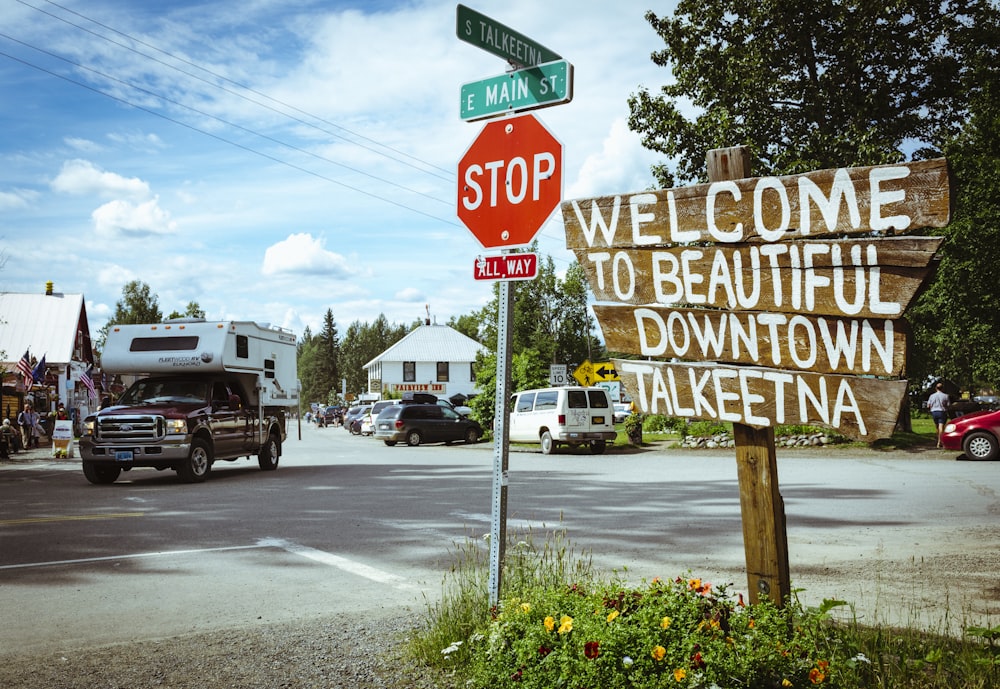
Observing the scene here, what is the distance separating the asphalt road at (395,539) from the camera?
668 centimetres

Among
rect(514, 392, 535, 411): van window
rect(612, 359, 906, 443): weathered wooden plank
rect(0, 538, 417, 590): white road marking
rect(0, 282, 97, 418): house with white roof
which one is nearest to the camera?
rect(612, 359, 906, 443): weathered wooden plank

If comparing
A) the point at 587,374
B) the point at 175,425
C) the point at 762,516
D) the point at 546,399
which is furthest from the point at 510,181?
the point at 587,374

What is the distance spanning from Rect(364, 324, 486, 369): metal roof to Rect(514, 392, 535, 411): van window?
61.9 metres

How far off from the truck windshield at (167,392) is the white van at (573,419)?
11953mm

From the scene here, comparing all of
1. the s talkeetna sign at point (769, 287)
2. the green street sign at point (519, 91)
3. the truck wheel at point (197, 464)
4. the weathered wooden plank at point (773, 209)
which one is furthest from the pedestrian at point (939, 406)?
the green street sign at point (519, 91)

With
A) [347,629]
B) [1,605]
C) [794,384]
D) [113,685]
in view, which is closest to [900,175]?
[794,384]

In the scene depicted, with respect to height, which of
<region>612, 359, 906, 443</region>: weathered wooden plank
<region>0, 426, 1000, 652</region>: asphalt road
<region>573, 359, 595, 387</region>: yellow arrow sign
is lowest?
<region>0, 426, 1000, 652</region>: asphalt road

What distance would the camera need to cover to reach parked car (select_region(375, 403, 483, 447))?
121 feet

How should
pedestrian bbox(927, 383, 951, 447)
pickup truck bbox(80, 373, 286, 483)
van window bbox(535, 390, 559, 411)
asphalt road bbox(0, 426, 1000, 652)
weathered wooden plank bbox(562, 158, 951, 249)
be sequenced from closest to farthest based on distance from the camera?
weathered wooden plank bbox(562, 158, 951, 249), asphalt road bbox(0, 426, 1000, 652), pickup truck bbox(80, 373, 286, 483), pedestrian bbox(927, 383, 951, 447), van window bbox(535, 390, 559, 411)

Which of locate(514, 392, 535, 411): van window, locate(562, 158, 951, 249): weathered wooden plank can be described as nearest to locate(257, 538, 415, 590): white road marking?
locate(562, 158, 951, 249): weathered wooden plank

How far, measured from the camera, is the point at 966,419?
21.3 metres

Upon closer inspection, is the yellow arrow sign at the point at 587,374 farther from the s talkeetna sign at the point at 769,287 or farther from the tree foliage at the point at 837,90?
the s talkeetna sign at the point at 769,287

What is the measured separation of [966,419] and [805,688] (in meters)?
20.1

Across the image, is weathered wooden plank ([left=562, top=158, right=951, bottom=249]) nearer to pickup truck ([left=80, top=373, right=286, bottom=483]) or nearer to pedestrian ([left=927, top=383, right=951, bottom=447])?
pickup truck ([left=80, top=373, right=286, bottom=483])
